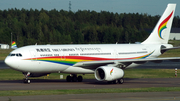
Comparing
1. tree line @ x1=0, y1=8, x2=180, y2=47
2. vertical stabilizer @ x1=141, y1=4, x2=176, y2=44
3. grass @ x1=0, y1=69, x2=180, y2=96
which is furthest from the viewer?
tree line @ x1=0, y1=8, x2=180, y2=47

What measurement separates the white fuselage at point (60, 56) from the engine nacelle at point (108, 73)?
1495 millimetres

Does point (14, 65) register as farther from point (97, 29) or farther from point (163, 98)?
point (97, 29)

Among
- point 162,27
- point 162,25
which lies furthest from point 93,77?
point 162,25

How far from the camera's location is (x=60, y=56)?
31.0 meters

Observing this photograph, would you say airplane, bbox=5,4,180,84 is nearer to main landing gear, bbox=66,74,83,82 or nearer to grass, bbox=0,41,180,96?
main landing gear, bbox=66,74,83,82

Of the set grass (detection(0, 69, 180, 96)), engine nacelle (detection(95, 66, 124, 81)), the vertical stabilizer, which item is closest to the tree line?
grass (detection(0, 69, 180, 96))

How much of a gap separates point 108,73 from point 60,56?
5074mm

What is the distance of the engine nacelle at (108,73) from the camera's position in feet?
Answer: 100

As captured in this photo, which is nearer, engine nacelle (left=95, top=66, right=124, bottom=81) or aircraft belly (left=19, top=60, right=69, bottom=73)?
aircraft belly (left=19, top=60, right=69, bottom=73)

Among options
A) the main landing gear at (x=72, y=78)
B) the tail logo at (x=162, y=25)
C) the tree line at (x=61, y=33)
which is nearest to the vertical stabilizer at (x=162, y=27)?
the tail logo at (x=162, y=25)

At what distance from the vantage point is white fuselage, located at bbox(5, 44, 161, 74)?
29372 millimetres

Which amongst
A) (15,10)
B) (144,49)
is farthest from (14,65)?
(15,10)

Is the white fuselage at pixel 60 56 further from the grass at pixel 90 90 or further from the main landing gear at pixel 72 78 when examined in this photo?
the grass at pixel 90 90

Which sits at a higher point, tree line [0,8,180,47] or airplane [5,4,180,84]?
tree line [0,8,180,47]
